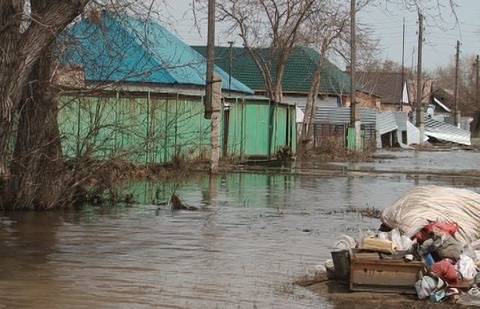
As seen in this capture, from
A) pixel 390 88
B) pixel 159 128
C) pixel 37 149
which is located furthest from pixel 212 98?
pixel 390 88

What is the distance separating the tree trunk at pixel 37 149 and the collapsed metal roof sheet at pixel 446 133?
Result: 5937 centimetres

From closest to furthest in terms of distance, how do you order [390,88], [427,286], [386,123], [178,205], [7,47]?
[427,286] → [7,47] → [178,205] → [386,123] → [390,88]

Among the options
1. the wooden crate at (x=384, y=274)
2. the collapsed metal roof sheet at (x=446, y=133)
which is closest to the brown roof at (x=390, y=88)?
the collapsed metal roof sheet at (x=446, y=133)

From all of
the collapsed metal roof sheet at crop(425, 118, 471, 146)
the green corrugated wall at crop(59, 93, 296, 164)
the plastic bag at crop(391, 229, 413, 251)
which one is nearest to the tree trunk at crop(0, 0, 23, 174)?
the plastic bag at crop(391, 229, 413, 251)

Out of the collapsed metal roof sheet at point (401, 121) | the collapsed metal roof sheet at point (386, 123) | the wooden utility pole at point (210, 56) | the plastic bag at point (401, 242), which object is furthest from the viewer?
the collapsed metal roof sheet at point (401, 121)

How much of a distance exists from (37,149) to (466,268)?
7.99 meters

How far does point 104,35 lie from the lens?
12.6 metres

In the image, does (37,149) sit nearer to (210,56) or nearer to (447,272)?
(447,272)

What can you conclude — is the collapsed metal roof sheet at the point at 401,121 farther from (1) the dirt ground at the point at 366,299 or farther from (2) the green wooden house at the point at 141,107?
(1) the dirt ground at the point at 366,299

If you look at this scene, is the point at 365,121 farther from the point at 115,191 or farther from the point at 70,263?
the point at 70,263

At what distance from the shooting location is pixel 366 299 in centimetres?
816

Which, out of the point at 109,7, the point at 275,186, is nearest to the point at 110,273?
the point at 109,7

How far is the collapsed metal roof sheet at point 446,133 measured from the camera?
7062 cm

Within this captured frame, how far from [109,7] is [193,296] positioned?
16.3 ft
